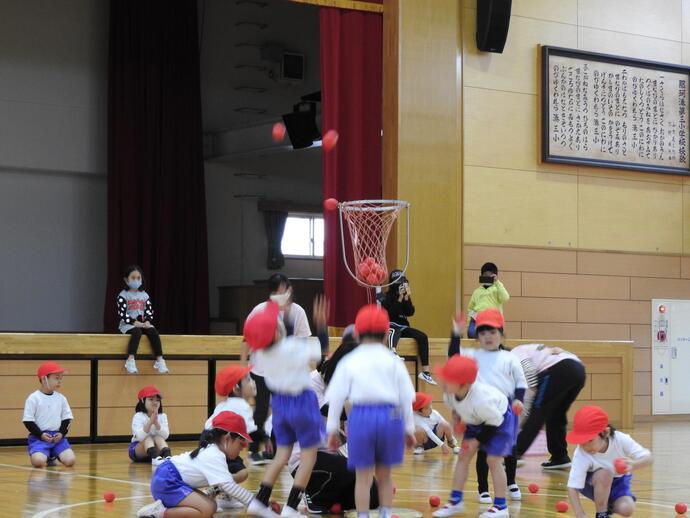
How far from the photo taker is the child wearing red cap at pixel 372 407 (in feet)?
20.6

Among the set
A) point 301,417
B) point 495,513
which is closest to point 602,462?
point 495,513

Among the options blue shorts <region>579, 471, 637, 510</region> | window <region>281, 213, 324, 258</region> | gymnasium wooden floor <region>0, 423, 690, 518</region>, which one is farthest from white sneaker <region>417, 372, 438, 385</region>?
window <region>281, 213, 324, 258</region>

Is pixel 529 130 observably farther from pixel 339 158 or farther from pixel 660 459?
pixel 660 459

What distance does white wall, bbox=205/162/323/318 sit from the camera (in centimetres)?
2266

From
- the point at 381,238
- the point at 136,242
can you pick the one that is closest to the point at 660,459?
the point at 381,238

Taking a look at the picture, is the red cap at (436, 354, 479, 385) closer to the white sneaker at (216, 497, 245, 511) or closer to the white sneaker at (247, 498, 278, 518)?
the white sneaker at (247, 498, 278, 518)

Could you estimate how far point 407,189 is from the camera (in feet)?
49.9

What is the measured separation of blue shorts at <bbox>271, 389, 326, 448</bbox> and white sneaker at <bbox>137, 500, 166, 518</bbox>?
91 centimetres

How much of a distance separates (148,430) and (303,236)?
1410 centimetres

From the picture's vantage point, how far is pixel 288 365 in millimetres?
6859

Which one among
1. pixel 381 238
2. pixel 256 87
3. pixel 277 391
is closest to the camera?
pixel 277 391

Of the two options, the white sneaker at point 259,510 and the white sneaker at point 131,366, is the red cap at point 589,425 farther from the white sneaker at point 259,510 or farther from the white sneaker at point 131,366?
the white sneaker at point 131,366

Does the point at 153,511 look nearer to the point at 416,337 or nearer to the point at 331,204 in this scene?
the point at 416,337

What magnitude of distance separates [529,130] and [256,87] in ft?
25.8
